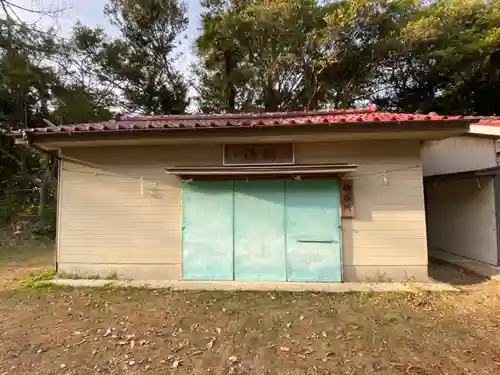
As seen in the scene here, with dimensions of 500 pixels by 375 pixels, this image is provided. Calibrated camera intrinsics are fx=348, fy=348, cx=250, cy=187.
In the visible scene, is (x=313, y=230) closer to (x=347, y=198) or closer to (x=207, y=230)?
(x=347, y=198)

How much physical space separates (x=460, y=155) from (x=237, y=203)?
22.7 ft

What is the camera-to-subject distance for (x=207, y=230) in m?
6.00

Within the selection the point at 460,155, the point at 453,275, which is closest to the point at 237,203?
the point at 453,275

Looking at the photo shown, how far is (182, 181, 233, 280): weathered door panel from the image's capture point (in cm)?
595

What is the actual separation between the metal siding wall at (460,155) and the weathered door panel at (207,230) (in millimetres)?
4903

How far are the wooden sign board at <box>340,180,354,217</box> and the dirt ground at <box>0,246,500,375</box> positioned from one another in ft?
4.58

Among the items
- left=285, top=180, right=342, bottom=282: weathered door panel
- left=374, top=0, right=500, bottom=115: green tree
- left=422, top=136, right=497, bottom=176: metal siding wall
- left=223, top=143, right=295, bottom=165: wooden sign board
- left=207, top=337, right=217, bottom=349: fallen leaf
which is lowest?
left=207, top=337, right=217, bottom=349: fallen leaf

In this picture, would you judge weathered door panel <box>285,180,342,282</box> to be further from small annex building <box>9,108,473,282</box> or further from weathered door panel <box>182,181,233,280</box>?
weathered door panel <box>182,181,233,280</box>

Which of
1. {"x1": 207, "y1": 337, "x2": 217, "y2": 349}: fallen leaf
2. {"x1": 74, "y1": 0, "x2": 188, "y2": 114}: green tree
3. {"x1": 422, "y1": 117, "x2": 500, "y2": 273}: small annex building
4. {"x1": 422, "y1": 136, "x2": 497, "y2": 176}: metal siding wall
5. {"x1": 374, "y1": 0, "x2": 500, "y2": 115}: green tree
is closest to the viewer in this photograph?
{"x1": 207, "y1": 337, "x2": 217, "y2": 349}: fallen leaf

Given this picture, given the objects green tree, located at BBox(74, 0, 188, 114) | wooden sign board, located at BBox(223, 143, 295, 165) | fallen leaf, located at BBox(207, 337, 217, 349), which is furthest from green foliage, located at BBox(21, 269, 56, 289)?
green tree, located at BBox(74, 0, 188, 114)

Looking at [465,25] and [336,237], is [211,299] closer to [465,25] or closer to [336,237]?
[336,237]

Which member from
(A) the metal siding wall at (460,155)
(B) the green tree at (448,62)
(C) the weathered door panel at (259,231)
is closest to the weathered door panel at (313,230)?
(C) the weathered door panel at (259,231)

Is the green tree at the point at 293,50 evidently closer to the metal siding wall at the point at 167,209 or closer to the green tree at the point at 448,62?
the green tree at the point at 448,62

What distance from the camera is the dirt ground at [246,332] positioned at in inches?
131
